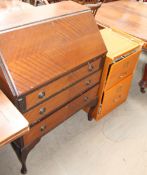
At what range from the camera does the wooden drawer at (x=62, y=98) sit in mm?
1396

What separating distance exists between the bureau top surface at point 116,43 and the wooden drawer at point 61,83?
0.60 ft

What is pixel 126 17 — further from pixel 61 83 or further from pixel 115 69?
pixel 61 83

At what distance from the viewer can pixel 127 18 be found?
2.38m

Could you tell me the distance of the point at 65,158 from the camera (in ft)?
5.92

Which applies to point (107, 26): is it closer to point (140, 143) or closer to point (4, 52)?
point (140, 143)

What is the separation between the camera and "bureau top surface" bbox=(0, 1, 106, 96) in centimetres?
117

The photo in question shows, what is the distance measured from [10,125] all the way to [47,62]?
473mm

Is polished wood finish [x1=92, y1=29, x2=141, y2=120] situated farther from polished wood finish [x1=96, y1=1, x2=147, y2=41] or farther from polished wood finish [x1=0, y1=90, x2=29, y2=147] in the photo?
polished wood finish [x1=0, y1=90, x2=29, y2=147]

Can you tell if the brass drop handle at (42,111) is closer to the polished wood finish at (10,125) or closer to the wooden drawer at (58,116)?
the wooden drawer at (58,116)

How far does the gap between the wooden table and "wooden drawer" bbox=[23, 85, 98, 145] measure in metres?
0.72

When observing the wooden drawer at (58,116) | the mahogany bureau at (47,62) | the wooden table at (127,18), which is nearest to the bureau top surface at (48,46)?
the mahogany bureau at (47,62)

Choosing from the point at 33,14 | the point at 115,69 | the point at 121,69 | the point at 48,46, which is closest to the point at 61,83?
the point at 48,46

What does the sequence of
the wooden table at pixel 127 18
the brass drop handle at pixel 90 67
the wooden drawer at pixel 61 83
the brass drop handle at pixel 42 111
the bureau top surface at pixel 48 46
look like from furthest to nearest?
the wooden table at pixel 127 18
the brass drop handle at pixel 90 67
the brass drop handle at pixel 42 111
the wooden drawer at pixel 61 83
the bureau top surface at pixel 48 46

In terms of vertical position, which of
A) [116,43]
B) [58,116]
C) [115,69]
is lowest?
[58,116]
